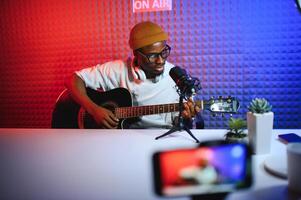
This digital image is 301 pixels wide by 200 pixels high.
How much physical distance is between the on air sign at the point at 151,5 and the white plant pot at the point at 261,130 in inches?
96.5

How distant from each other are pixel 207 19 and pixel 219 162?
2896 millimetres

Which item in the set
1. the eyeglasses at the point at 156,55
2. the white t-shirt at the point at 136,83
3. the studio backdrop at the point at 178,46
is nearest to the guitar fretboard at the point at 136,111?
the white t-shirt at the point at 136,83

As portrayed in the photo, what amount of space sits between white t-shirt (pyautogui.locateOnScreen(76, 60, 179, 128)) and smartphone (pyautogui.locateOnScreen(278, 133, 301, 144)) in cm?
115

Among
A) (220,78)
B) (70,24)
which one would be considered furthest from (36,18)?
(220,78)

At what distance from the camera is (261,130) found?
1.28 metres

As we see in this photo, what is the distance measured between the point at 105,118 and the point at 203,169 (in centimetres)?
172

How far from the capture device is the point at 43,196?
0.98 meters

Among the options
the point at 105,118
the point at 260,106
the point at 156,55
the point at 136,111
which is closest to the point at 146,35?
the point at 156,55

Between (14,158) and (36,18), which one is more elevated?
(36,18)

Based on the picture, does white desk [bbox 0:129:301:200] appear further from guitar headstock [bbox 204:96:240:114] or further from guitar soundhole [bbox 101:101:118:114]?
guitar soundhole [bbox 101:101:118:114]

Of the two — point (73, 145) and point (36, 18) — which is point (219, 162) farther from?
point (36, 18)

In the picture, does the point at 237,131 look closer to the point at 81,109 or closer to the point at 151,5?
the point at 81,109

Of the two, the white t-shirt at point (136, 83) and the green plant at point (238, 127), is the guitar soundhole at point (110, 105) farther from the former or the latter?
the green plant at point (238, 127)

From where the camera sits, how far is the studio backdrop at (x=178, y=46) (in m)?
3.26
